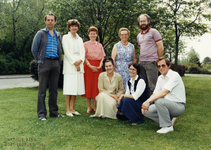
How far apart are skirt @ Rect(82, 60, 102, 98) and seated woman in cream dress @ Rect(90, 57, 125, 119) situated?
0.38 meters

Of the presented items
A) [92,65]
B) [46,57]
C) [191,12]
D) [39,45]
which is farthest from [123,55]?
[191,12]

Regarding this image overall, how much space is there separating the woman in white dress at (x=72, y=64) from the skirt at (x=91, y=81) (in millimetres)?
247

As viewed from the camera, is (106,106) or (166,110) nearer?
(166,110)

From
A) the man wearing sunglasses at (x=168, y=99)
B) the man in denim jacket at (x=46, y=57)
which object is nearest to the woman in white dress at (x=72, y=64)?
the man in denim jacket at (x=46, y=57)

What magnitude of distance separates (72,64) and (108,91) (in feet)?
3.59

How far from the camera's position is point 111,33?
1144 centimetres

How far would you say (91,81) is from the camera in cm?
525

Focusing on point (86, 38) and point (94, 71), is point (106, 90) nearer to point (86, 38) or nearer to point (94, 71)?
point (94, 71)

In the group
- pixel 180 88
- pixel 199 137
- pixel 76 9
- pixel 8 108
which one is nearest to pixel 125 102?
pixel 180 88

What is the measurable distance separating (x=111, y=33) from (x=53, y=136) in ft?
28.9

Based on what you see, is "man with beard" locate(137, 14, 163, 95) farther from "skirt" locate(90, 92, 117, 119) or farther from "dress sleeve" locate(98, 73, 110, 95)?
"dress sleeve" locate(98, 73, 110, 95)

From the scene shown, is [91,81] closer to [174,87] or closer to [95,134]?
[95,134]

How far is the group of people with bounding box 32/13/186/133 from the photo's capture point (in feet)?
13.9

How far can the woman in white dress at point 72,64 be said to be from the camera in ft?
15.8
